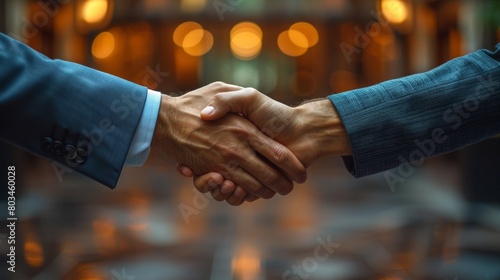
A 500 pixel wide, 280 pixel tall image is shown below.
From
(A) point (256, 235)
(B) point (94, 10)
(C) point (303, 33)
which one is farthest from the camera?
(C) point (303, 33)

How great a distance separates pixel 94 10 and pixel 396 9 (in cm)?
814

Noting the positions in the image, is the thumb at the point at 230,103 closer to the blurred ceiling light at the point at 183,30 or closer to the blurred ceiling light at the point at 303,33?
the blurred ceiling light at the point at 183,30

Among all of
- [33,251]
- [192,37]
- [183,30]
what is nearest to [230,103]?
[33,251]

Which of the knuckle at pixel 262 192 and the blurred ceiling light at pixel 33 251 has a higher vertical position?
the knuckle at pixel 262 192

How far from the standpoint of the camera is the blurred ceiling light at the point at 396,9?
57.7 feet

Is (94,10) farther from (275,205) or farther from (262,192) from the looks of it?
(262,192)

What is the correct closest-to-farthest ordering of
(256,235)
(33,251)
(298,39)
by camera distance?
(33,251) → (256,235) → (298,39)

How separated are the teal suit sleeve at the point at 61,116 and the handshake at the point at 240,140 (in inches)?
14.3

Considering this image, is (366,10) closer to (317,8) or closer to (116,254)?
(317,8)

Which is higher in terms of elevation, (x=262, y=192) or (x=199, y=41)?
(x=262, y=192)

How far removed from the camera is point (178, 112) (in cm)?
317

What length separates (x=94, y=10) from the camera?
18.9 meters

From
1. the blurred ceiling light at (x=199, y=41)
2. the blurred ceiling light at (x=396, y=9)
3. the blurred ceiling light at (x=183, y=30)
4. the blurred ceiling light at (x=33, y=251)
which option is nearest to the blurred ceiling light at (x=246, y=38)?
the blurred ceiling light at (x=199, y=41)

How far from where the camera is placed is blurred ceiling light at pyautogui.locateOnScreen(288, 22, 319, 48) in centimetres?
2042
